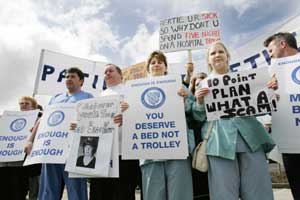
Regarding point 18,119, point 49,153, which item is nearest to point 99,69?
point 18,119

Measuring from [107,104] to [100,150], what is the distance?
1.49 feet

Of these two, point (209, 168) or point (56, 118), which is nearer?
point (209, 168)

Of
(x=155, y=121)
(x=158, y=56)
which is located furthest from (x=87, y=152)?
(x=158, y=56)

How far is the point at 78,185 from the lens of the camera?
123 inches

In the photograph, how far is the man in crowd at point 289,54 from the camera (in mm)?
2629

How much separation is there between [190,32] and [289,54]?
2.56 metres

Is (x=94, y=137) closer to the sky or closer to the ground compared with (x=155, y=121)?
closer to the ground

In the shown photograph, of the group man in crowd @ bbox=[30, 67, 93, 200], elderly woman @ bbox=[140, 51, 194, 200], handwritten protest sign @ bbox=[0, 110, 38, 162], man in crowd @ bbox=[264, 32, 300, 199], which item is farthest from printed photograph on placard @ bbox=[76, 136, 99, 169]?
man in crowd @ bbox=[264, 32, 300, 199]

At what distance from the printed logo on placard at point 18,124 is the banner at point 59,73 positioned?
189 cm

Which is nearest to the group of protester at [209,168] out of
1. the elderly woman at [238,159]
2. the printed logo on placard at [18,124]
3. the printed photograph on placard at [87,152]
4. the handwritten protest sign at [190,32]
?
the elderly woman at [238,159]

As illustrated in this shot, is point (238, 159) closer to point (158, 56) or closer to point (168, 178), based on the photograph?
point (168, 178)

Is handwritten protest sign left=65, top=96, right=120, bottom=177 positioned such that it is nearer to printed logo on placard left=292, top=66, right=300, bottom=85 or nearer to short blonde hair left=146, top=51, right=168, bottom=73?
short blonde hair left=146, top=51, right=168, bottom=73

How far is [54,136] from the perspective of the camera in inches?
125

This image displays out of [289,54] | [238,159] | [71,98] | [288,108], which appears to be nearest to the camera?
[238,159]
